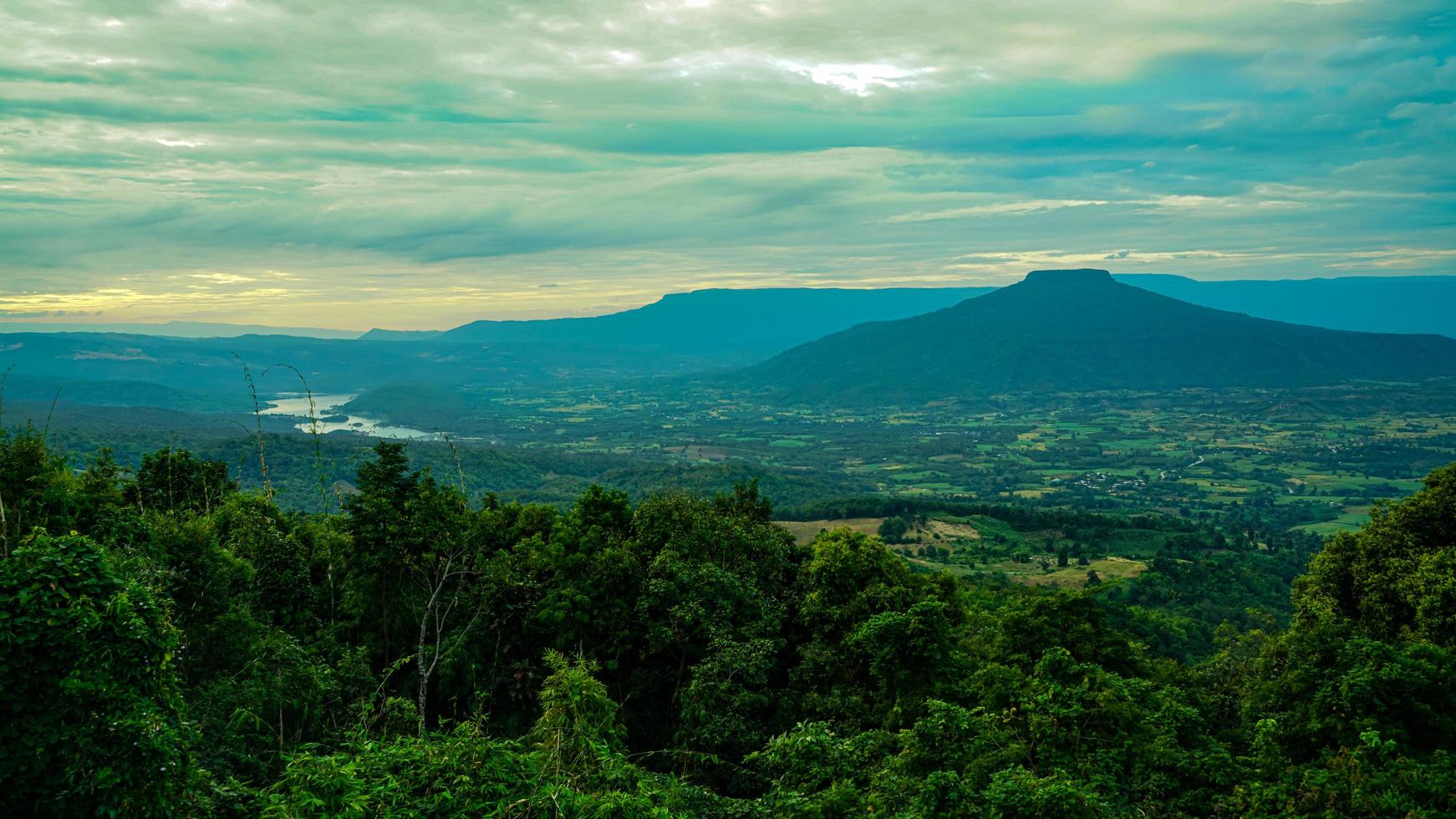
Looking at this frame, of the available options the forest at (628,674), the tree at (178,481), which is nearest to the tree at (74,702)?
the forest at (628,674)

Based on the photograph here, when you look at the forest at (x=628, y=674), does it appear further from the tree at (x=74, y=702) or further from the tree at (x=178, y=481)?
the tree at (x=178, y=481)

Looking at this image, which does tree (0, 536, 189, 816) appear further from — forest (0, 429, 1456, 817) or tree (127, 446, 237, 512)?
tree (127, 446, 237, 512)

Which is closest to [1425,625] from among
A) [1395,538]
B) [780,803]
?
[1395,538]

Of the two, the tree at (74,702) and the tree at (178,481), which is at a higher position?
the tree at (74,702)

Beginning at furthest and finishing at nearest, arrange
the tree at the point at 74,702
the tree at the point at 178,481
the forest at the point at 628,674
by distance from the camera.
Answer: the tree at the point at 178,481
the forest at the point at 628,674
the tree at the point at 74,702

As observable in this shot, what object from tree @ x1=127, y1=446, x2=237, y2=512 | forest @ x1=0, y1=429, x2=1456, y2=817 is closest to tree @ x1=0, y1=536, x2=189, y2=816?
forest @ x1=0, y1=429, x2=1456, y2=817

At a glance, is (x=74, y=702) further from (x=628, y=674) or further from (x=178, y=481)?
(x=178, y=481)

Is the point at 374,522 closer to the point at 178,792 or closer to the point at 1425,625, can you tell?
the point at 178,792

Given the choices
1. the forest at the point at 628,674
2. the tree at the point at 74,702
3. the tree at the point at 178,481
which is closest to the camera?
the tree at the point at 74,702
